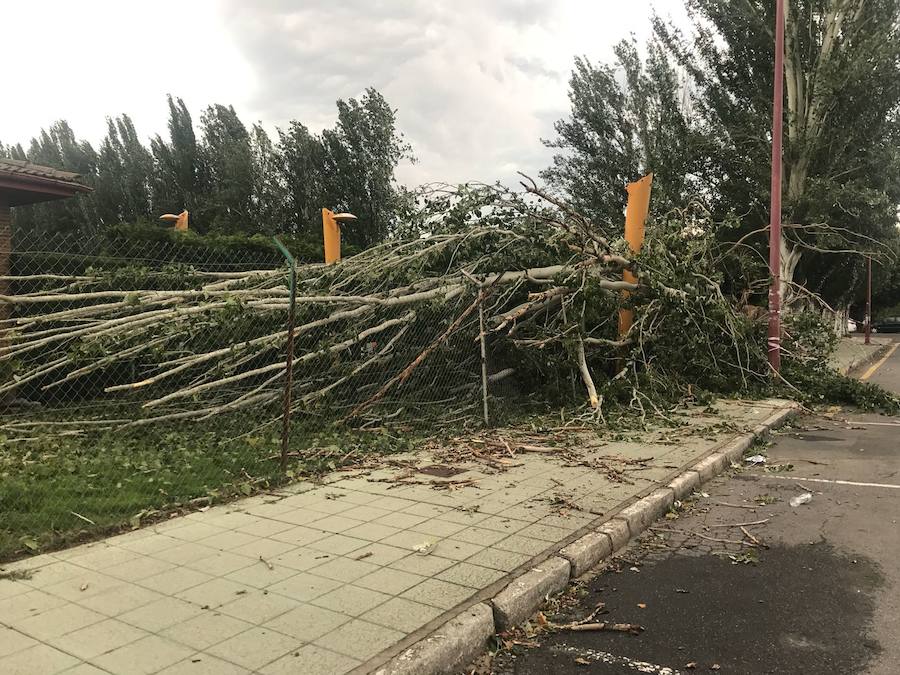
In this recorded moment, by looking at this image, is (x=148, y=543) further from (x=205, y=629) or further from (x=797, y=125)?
(x=797, y=125)

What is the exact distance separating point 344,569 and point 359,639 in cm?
90

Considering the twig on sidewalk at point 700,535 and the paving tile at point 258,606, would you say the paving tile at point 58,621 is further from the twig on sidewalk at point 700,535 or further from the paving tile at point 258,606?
the twig on sidewalk at point 700,535

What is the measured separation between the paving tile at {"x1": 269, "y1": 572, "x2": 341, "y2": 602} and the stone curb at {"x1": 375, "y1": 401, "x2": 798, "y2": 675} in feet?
2.58

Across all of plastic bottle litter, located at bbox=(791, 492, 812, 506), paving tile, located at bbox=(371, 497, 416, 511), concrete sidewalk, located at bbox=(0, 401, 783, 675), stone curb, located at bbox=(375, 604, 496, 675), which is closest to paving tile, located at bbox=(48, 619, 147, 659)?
concrete sidewalk, located at bbox=(0, 401, 783, 675)

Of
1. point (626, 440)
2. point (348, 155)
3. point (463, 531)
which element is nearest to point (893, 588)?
point (463, 531)

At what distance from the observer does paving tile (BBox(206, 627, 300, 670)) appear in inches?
116

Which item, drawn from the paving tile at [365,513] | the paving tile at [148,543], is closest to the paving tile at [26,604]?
the paving tile at [148,543]

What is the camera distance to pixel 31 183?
10.6 m

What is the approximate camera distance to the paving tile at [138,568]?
12.8ft

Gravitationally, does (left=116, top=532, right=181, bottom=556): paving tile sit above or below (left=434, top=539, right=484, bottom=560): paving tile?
above

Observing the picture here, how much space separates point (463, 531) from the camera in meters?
4.69

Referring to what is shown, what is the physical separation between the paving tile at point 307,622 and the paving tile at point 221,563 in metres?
0.75

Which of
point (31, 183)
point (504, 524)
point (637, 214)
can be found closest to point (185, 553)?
point (504, 524)

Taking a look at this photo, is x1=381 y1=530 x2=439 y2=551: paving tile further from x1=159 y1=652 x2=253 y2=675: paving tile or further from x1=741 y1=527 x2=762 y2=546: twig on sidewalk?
x1=741 y1=527 x2=762 y2=546: twig on sidewalk
